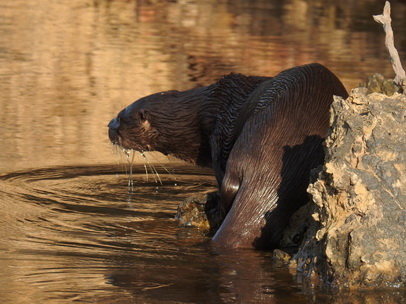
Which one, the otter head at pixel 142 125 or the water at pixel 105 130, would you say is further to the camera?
the otter head at pixel 142 125

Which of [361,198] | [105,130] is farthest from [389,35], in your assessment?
[105,130]

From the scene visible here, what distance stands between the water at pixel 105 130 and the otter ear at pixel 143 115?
52cm

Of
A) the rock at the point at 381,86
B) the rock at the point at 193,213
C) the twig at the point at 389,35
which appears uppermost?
the twig at the point at 389,35

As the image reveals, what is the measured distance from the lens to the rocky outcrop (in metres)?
5.31

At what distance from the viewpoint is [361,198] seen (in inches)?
211

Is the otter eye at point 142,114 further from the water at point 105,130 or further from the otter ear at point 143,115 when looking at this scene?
the water at point 105,130

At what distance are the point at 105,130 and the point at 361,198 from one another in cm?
469

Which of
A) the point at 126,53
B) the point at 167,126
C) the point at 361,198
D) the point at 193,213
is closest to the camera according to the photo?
the point at 361,198

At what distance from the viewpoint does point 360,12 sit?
20.4 meters

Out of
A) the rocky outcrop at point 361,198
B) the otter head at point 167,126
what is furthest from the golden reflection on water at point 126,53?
the rocky outcrop at point 361,198

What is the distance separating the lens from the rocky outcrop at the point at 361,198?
17.4 feet

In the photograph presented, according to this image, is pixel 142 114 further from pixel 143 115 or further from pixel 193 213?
pixel 193 213

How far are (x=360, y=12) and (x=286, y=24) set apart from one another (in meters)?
2.55

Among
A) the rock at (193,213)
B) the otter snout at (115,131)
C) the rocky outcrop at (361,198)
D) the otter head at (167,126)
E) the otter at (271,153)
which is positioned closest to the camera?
the rocky outcrop at (361,198)
